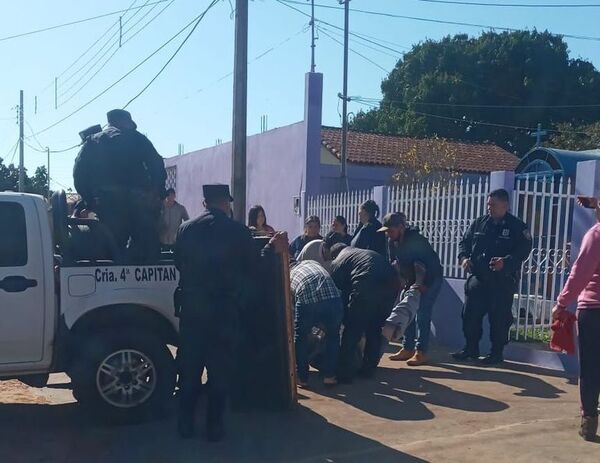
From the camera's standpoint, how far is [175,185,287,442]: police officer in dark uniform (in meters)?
5.33

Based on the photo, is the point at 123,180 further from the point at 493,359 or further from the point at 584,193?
the point at 584,193

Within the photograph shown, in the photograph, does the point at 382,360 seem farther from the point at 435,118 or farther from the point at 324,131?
the point at 435,118

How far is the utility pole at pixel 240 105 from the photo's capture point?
413 inches

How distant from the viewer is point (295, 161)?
57.1 ft

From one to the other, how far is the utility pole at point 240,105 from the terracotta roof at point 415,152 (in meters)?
10.1

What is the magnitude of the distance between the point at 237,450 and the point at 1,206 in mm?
2541

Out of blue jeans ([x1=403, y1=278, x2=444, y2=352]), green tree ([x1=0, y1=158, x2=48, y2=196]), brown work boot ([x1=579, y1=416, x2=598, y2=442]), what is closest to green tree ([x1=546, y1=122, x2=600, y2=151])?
blue jeans ([x1=403, y1=278, x2=444, y2=352])

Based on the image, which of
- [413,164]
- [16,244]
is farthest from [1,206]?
[413,164]

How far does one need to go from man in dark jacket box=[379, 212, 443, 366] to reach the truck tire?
3145mm

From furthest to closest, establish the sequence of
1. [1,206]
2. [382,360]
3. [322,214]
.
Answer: [322,214], [382,360], [1,206]

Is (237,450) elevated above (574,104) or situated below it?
below

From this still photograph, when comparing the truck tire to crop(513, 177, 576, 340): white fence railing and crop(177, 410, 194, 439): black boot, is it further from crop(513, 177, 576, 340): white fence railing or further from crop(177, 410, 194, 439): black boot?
crop(513, 177, 576, 340): white fence railing

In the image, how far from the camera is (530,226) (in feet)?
28.0

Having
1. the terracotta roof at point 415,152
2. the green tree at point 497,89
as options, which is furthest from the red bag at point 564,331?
the green tree at point 497,89
